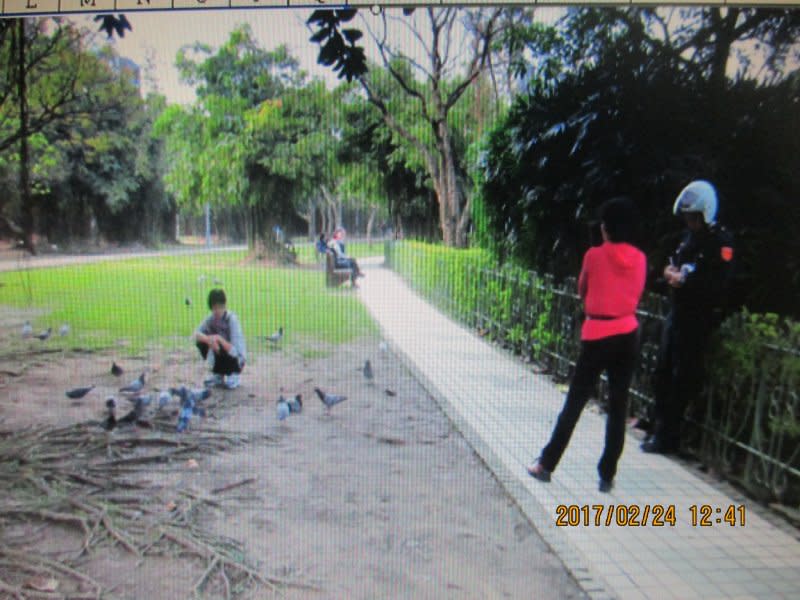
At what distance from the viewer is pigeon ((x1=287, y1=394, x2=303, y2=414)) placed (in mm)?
1949

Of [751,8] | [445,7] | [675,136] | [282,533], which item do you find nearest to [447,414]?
[282,533]

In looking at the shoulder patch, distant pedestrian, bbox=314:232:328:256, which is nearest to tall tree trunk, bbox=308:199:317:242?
distant pedestrian, bbox=314:232:328:256

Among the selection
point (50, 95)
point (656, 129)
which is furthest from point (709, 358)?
point (50, 95)

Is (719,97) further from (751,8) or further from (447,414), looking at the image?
(447,414)

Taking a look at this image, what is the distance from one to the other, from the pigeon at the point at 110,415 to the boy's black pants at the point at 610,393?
1376mm

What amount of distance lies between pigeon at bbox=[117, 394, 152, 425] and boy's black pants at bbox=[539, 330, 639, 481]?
1.28 metres

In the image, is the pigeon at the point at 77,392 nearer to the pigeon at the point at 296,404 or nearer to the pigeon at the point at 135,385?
the pigeon at the point at 135,385

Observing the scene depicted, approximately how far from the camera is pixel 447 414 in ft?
6.53

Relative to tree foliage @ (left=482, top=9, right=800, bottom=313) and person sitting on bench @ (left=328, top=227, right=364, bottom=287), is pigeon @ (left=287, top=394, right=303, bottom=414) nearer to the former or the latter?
person sitting on bench @ (left=328, top=227, right=364, bottom=287)

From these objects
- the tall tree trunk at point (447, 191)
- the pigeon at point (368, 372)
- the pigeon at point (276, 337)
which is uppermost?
the tall tree trunk at point (447, 191)

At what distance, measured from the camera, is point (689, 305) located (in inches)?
74.7

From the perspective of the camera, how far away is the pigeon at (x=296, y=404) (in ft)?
6.40

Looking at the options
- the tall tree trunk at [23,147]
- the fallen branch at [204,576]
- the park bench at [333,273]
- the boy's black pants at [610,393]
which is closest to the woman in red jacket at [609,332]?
the boy's black pants at [610,393]

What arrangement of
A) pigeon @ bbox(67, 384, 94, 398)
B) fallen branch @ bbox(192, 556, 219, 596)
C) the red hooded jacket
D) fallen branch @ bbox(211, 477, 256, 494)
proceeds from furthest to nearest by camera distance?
1. pigeon @ bbox(67, 384, 94, 398)
2. fallen branch @ bbox(211, 477, 256, 494)
3. the red hooded jacket
4. fallen branch @ bbox(192, 556, 219, 596)
